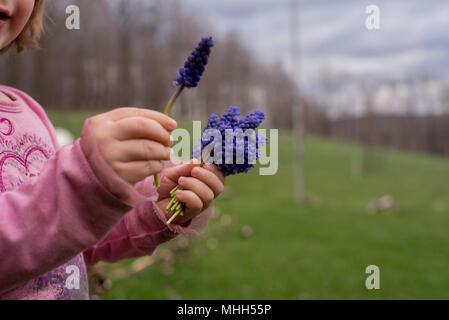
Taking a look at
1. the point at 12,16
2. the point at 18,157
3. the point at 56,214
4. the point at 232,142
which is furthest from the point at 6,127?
the point at 232,142

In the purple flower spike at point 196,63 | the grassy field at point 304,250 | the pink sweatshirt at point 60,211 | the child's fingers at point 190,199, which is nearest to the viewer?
the pink sweatshirt at point 60,211

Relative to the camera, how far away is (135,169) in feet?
2.12

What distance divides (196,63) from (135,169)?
23 cm

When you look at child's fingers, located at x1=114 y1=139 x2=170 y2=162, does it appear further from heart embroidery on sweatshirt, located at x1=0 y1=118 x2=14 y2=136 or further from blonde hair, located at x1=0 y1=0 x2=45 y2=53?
blonde hair, located at x1=0 y1=0 x2=45 y2=53

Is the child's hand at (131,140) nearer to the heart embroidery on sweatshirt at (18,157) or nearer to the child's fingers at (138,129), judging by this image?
the child's fingers at (138,129)

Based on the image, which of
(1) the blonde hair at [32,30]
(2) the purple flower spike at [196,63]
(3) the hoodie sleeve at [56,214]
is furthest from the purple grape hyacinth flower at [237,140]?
(1) the blonde hair at [32,30]

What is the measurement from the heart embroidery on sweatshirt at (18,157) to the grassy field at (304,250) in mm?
2190

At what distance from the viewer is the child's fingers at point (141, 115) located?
66 cm

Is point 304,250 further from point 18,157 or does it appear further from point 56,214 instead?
point 56,214

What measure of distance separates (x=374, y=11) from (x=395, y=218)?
25.4 ft

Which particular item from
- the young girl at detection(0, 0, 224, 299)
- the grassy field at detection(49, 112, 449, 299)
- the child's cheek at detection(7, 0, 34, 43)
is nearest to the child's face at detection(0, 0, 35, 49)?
the child's cheek at detection(7, 0, 34, 43)

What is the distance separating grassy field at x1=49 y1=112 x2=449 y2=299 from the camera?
4.25 meters

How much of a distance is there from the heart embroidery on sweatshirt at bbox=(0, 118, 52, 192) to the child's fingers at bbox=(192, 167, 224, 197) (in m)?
0.34
